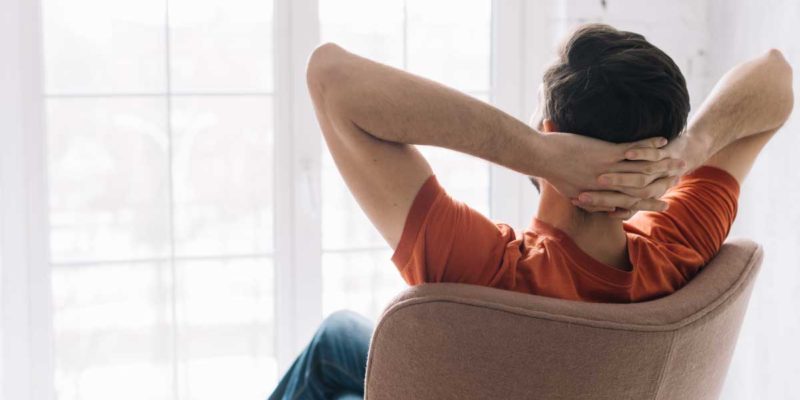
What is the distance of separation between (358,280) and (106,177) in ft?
2.44

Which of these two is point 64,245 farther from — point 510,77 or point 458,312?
point 458,312

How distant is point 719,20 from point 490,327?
168 centimetres

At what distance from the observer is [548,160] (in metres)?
1.21

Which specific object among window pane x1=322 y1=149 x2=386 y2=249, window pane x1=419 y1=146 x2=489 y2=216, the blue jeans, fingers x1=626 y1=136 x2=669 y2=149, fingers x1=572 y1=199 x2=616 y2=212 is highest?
fingers x1=626 y1=136 x2=669 y2=149

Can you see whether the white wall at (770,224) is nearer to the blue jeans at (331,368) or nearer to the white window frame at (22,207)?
the blue jeans at (331,368)

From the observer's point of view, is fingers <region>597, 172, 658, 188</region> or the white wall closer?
fingers <region>597, 172, 658, 188</region>

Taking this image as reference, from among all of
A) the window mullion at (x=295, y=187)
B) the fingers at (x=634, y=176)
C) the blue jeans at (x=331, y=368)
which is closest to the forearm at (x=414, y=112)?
the fingers at (x=634, y=176)

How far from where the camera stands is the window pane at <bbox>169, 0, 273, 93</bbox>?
2275 mm

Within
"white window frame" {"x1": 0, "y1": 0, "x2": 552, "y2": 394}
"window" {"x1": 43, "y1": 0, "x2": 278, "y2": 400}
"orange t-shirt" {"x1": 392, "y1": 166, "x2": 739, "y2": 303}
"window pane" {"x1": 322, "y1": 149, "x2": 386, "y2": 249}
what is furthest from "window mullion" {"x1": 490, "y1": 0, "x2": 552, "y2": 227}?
"orange t-shirt" {"x1": 392, "y1": 166, "x2": 739, "y2": 303}

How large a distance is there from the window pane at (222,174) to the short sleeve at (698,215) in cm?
121

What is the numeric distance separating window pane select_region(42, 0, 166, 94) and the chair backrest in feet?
4.67

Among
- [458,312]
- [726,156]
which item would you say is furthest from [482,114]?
[726,156]

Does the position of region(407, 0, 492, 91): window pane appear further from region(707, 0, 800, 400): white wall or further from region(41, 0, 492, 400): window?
region(707, 0, 800, 400): white wall

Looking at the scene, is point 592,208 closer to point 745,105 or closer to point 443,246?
point 443,246
